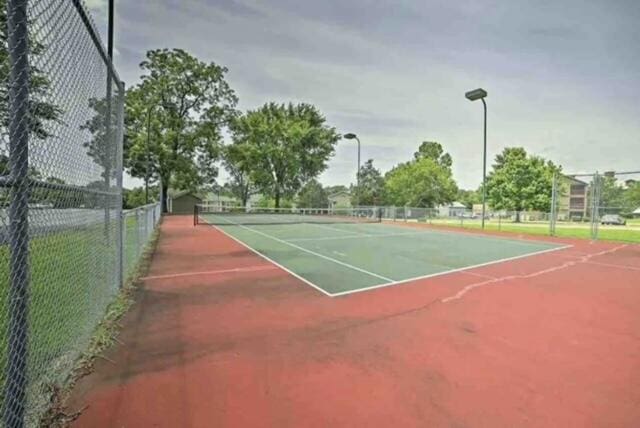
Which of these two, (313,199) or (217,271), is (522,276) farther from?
(313,199)

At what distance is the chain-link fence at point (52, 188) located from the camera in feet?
5.29

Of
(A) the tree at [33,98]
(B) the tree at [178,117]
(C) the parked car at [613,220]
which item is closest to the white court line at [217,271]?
(A) the tree at [33,98]

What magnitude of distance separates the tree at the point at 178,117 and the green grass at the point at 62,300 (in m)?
26.6

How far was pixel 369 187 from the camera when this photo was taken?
2756 inches

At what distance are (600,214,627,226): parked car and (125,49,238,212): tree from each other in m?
29.0

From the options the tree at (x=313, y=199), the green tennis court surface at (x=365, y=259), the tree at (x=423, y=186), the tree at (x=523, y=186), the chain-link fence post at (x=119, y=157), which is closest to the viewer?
the chain-link fence post at (x=119, y=157)

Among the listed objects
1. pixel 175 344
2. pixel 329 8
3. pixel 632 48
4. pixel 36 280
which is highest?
pixel 329 8

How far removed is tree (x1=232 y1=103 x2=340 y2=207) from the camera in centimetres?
3700

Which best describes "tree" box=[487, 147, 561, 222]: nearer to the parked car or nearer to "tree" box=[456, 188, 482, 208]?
the parked car

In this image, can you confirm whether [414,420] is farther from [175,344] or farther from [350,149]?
[350,149]

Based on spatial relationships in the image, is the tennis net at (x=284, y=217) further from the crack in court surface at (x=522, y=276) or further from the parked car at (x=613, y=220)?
the crack in court surface at (x=522, y=276)

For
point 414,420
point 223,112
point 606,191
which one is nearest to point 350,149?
point 223,112

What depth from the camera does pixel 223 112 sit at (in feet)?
106

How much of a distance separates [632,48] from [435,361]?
52.2ft
